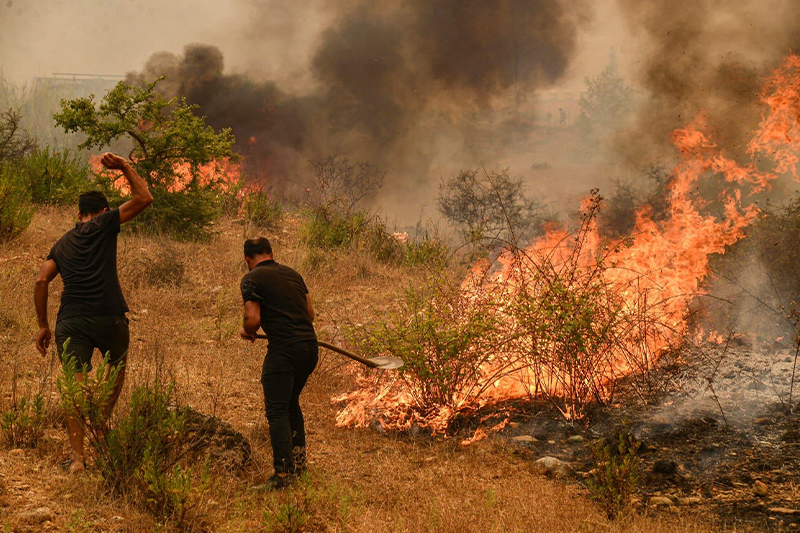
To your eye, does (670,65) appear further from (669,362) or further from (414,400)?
→ (414,400)

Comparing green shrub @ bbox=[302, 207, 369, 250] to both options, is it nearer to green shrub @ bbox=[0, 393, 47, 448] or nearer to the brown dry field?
the brown dry field

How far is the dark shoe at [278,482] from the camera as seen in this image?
4.03 m

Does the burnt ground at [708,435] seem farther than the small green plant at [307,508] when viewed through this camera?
Yes

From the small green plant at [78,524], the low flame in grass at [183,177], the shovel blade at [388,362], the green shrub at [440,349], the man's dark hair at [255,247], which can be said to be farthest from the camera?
the low flame in grass at [183,177]

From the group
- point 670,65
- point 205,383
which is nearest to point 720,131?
point 670,65

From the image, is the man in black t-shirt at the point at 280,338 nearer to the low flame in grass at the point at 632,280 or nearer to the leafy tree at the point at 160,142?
the low flame in grass at the point at 632,280

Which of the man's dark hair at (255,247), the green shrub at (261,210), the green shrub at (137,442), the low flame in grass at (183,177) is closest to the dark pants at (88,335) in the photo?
the green shrub at (137,442)

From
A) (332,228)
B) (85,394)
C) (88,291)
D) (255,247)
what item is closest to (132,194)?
(88,291)

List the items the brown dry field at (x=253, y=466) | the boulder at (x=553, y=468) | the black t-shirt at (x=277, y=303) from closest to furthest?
the brown dry field at (x=253, y=466) < the black t-shirt at (x=277, y=303) < the boulder at (x=553, y=468)

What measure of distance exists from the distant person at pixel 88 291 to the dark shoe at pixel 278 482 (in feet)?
3.39

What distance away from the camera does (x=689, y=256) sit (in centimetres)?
693

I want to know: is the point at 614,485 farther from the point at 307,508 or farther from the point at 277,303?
the point at 277,303

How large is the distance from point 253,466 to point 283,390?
2.20ft

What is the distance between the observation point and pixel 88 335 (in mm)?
3955
